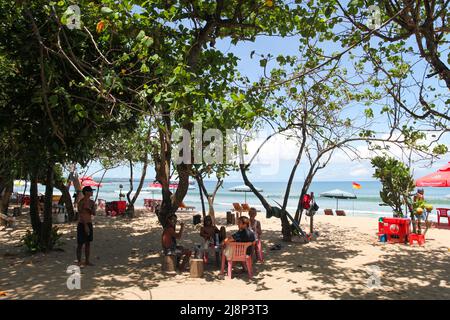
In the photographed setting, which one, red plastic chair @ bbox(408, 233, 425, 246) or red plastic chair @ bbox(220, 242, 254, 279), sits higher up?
red plastic chair @ bbox(220, 242, 254, 279)

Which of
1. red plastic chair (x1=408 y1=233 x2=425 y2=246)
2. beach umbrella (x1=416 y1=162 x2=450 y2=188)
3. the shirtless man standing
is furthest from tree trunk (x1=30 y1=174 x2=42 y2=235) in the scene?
beach umbrella (x1=416 y1=162 x2=450 y2=188)

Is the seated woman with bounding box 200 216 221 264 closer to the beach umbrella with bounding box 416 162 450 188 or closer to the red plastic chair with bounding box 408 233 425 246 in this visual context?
the red plastic chair with bounding box 408 233 425 246

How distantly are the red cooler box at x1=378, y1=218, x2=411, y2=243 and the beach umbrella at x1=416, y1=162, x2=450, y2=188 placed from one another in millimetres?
3706

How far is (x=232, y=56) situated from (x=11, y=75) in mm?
5059

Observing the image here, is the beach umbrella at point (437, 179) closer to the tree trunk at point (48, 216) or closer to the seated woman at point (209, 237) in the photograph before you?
the seated woman at point (209, 237)

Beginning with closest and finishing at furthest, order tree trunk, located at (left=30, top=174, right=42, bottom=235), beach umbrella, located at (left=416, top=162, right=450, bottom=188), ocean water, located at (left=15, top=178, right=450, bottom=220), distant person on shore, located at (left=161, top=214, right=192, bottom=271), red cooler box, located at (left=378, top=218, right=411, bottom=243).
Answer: distant person on shore, located at (left=161, top=214, right=192, bottom=271), tree trunk, located at (left=30, top=174, right=42, bottom=235), red cooler box, located at (left=378, top=218, right=411, bottom=243), beach umbrella, located at (left=416, top=162, right=450, bottom=188), ocean water, located at (left=15, top=178, right=450, bottom=220)

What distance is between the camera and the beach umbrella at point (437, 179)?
14.1 meters

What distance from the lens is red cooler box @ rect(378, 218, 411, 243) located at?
11539 mm

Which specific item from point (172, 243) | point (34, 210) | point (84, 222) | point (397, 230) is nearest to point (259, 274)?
point (172, 243)

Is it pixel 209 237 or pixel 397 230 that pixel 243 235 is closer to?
pixel 209 237

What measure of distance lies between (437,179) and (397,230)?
14.6ft

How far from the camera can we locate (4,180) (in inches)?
471

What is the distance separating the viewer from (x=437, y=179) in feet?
47.7
